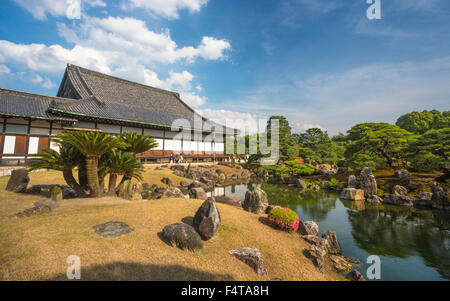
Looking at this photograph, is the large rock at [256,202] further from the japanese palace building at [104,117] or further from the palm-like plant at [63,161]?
the japanese palace building at [104,117]

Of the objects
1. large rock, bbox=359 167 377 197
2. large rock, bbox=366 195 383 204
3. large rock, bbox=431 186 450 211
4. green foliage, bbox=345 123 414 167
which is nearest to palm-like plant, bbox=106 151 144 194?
large rock, bbox=366 195 383 204

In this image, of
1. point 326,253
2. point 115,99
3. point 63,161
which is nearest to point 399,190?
point 326,253

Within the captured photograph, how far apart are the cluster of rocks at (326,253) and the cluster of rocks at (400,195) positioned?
1113 centimetres

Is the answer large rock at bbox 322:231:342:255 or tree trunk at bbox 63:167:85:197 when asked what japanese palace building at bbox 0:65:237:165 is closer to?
tree trunk at bbox 63:167:85:197

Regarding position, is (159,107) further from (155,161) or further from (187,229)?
(187,229)

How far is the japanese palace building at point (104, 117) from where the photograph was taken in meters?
15.5

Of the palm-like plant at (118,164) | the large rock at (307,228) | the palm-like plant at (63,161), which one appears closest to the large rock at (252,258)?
the large rock at (307,228)

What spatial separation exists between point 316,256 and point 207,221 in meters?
4.06

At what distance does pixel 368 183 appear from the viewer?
17.7 meters

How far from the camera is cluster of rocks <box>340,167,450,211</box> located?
13.9m

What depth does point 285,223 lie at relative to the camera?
8008 mm

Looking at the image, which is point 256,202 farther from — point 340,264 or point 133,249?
point 133,249
